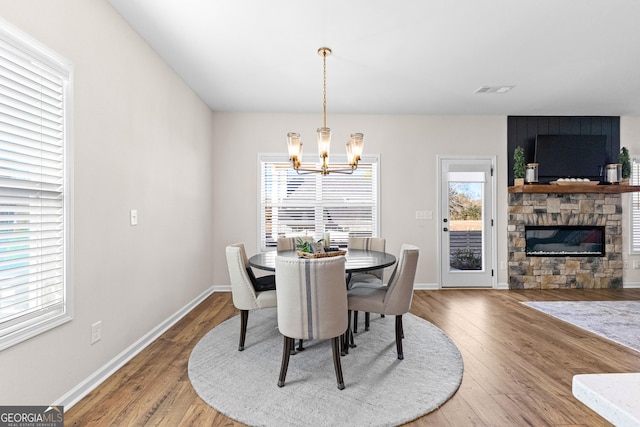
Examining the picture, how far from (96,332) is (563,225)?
598cm

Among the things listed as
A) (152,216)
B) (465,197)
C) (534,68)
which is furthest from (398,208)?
(152,216)

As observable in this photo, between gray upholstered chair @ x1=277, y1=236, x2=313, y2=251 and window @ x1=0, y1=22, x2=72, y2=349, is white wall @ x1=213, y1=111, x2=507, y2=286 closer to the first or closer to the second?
gray upholstered chair @ x1=277, y1=236, x2=313, y2=251

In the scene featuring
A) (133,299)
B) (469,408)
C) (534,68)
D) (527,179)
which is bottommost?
(469,408)

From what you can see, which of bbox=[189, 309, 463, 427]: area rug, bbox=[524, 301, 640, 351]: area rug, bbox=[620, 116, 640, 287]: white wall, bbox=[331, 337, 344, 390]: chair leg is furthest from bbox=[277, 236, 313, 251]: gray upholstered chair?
bbox=[620, 116, 640, 287]: white wall

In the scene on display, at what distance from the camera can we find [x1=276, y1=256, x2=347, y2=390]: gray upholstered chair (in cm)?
202

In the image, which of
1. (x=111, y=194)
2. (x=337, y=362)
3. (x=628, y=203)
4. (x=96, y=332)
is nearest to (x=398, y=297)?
(x=337, y=362)

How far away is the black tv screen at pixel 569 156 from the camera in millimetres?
4863

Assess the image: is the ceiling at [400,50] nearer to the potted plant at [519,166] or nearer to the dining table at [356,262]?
the potted plant at [519,166]

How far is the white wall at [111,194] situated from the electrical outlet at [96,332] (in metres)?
0.03

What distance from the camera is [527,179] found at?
4.74 meters

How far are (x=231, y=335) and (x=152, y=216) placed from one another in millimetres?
1329

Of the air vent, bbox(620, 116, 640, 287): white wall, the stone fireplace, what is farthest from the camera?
bbox(620, 116, 640, 287): white wall

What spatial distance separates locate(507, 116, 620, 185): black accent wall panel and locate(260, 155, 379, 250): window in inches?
84.5

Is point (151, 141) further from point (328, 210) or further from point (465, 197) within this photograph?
point (465, 197)
